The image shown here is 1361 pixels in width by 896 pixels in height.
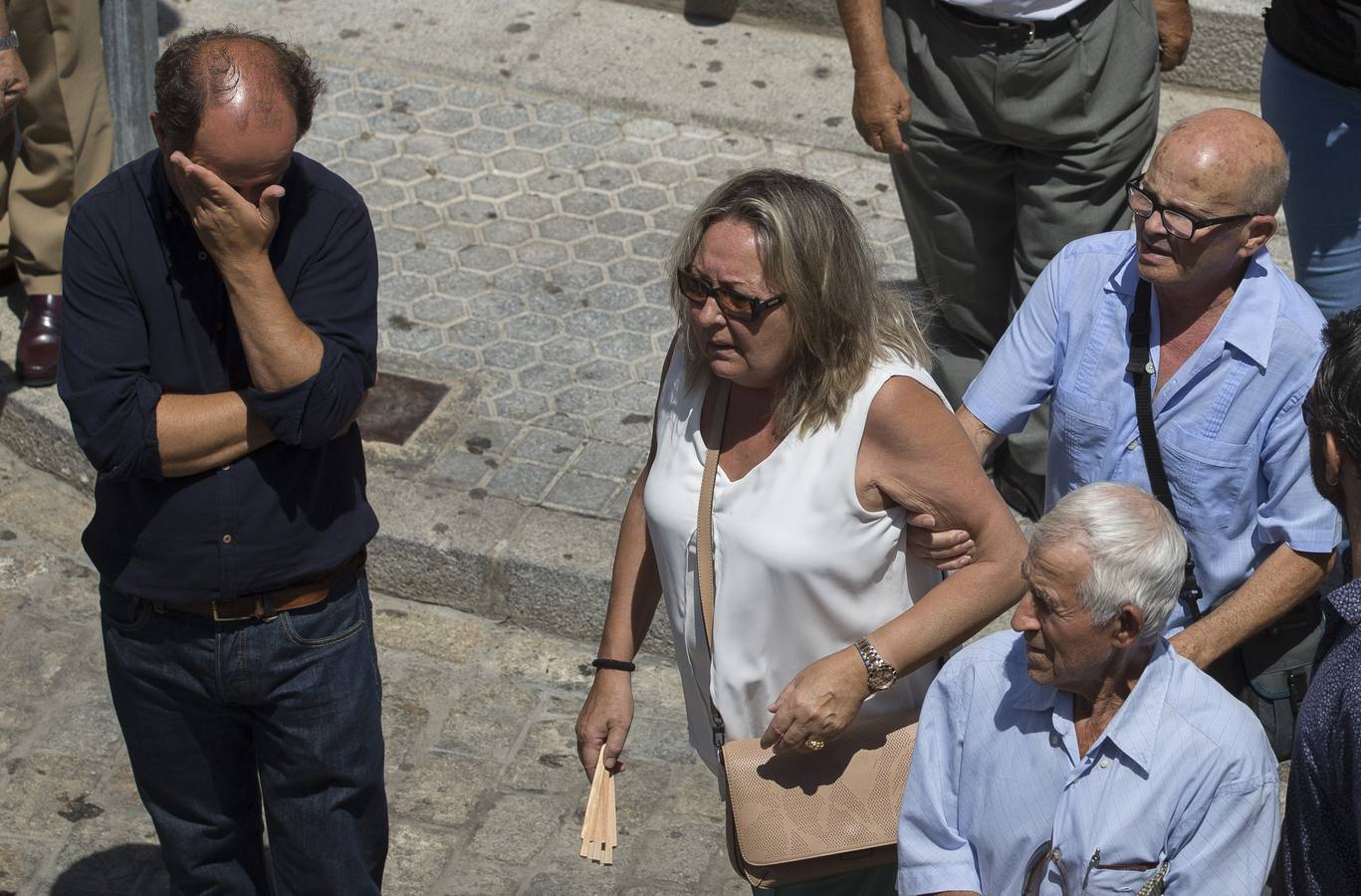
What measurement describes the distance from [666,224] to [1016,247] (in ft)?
5.66

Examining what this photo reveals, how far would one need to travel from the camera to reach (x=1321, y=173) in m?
4.41

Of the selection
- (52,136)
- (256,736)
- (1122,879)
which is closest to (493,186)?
(52,136)

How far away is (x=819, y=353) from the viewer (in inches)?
121

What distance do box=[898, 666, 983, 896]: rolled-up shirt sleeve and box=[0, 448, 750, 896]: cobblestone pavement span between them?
130 cm

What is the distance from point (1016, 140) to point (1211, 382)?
161 cm

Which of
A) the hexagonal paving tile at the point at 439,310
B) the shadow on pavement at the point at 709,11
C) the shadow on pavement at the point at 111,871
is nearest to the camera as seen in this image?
the shadow on pavement at the point at 111,871

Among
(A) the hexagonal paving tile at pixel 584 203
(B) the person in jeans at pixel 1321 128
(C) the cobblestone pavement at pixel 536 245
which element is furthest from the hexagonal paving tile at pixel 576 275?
(B) the person in jeans at pixel 1321 128

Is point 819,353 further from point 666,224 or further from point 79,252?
point 666,224

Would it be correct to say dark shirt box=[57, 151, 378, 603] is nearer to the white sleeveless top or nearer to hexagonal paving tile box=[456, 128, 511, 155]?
the white sleeveless top


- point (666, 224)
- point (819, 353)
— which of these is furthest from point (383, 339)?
point (819, 353)

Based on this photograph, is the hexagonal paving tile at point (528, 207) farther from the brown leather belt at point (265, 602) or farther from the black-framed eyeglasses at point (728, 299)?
the black-framed eyeglasses at point (728, 299)

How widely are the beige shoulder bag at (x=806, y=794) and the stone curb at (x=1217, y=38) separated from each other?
4.68 meters

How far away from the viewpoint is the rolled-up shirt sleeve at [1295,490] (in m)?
3.34

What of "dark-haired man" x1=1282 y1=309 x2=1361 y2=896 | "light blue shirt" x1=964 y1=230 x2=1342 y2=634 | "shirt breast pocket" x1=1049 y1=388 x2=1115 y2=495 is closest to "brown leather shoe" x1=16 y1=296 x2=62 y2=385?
"light blue shirt" x1=964 y1=230 x2=1342 y2=634
